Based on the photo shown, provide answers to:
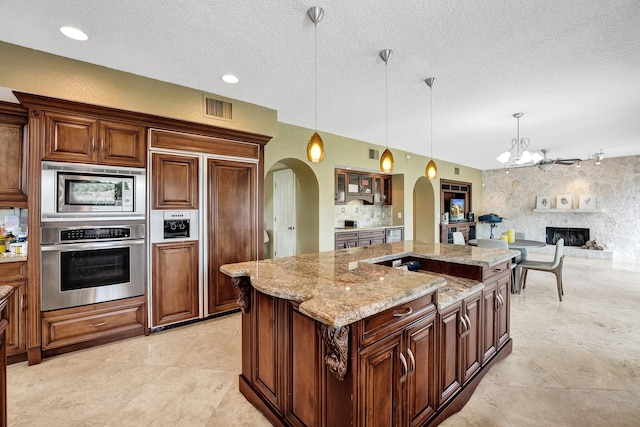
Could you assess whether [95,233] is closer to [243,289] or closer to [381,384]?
[243,289]

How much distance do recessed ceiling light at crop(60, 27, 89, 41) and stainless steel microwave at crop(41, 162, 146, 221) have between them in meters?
1.04

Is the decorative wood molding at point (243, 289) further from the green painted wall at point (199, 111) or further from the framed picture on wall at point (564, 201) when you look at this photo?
the framed picture on wall at point (564, 201)

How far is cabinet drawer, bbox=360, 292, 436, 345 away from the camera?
4.13ft

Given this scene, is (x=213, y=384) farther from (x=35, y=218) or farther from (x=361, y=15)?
(x=361, y=15)

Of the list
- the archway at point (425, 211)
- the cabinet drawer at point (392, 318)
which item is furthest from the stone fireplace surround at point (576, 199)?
the cabinet drawer at point (392, 318)

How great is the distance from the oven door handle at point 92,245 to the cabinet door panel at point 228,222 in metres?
0.77

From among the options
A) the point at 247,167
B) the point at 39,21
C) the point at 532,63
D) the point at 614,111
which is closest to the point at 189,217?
the point at 247,167

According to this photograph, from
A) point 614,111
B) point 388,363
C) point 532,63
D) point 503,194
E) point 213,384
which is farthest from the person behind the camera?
point 503,194

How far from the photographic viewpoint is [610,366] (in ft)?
7.90

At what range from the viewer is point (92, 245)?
8.54 ft

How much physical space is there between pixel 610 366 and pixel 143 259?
14.4 feet

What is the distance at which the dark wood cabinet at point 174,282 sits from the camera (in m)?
2.93

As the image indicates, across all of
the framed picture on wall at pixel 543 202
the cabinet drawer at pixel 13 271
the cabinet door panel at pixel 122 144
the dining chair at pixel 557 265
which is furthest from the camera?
the framed picture on wall at pixel 543 202

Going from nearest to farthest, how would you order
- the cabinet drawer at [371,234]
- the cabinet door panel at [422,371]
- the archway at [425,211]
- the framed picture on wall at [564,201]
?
1. the cabinet door panel at [422,371]
2. the cabinet drawer at [371,234]
3. the archway at [425,211]
4. the framed picture on wall at [564,201]
